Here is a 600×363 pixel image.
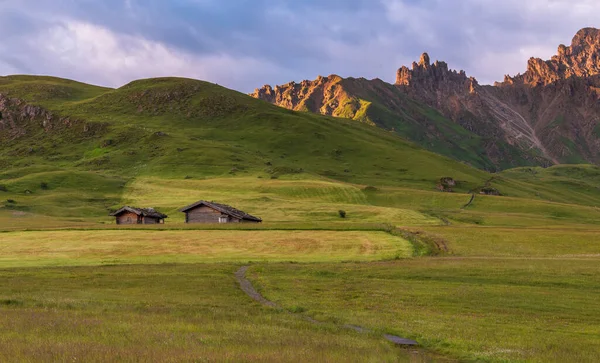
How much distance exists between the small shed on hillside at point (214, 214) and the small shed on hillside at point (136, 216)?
7.67m

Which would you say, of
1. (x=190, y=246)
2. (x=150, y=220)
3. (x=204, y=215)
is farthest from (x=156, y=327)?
(x=150, y=220)

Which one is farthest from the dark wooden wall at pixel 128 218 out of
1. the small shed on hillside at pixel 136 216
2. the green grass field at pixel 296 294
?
the green grass field at pixel 296 294

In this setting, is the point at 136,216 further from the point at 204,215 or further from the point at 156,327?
the point at 156,327

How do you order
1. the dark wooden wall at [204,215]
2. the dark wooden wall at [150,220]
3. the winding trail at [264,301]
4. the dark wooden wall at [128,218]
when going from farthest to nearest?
the dark wooden wall at [150,220]
the dark wooden wall at [128,218]
the dark wooden wall at [204,215]
the winding trail at [264,301]

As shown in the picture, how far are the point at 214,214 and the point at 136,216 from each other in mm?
16657

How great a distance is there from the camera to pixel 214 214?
122m

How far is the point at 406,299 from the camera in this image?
38156 mm

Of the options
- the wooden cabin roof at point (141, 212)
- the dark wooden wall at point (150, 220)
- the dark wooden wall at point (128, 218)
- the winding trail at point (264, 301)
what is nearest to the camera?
the winding trail at point (264, 301)

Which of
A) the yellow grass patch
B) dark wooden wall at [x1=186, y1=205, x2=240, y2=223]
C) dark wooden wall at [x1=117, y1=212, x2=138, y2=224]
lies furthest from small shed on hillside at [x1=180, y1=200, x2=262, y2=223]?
the yellow grass patch

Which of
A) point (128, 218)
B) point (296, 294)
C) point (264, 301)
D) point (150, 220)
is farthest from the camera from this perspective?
point (150, 220)

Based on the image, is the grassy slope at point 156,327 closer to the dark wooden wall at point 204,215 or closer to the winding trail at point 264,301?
the winding trail at point 264,301

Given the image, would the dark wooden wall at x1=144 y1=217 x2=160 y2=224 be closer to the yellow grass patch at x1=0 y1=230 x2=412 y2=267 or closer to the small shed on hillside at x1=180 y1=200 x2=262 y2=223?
the small shed on hillside at x1=180 y1=200 x2=262 y2=223

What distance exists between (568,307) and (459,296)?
665 cm

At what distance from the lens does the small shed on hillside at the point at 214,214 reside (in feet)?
393
